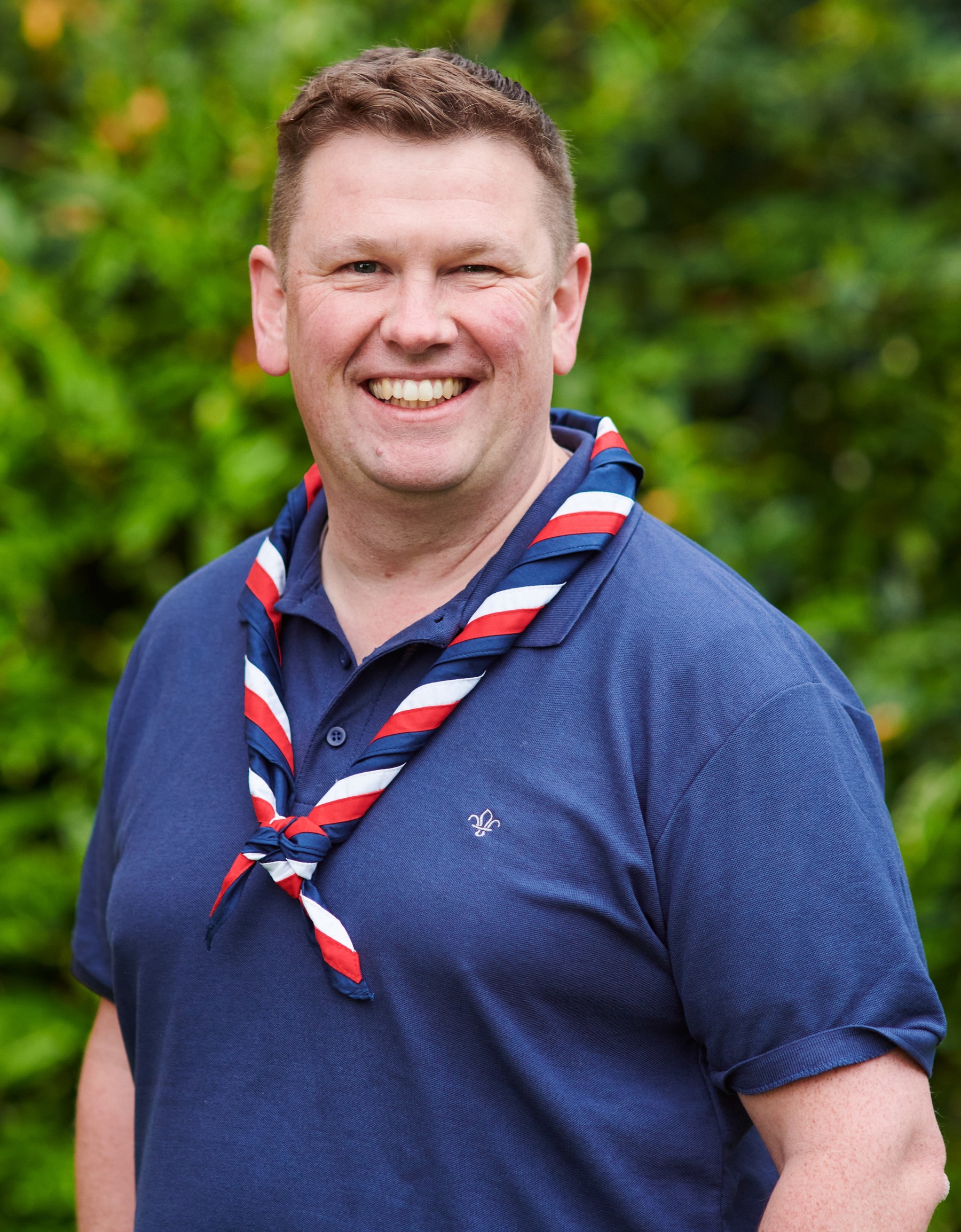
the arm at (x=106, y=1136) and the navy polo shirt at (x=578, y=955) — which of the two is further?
the arm at (x=106, y=1136)

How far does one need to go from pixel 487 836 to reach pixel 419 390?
24.4 inches

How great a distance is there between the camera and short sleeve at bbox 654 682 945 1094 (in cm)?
147

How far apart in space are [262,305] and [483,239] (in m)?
0.46

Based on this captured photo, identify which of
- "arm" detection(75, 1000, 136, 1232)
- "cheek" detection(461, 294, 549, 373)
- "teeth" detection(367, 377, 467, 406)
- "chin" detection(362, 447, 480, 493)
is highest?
"cheek" detection(461, 294, 549, 373)

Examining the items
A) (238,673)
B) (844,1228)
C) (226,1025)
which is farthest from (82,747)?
(844,1228)

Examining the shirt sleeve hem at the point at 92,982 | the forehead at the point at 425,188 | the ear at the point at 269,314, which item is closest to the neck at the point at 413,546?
the ear at the point at 269,314

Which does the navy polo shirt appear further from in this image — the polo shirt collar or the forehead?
the forehead

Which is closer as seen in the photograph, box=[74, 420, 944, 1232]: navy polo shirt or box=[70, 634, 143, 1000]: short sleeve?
box=[74, 420, 944, 1232]: navy polo shirt

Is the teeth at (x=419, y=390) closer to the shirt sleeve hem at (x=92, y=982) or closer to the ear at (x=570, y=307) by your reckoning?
the ear at (x=570, y=307)

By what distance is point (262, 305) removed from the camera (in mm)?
2029

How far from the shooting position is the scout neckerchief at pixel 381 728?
64.4 inches

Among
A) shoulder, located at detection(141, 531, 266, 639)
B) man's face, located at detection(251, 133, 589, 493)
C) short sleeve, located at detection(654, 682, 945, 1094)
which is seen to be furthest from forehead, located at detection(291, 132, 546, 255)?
short sleeve, located at detection(654, 682, 945, 1094)

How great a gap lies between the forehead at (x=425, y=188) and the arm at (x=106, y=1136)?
4.39ft

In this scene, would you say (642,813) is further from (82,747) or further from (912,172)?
(912,172)
